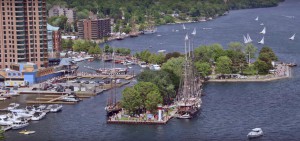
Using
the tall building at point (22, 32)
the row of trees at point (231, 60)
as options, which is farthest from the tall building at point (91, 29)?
the tall building at point (22, 32)

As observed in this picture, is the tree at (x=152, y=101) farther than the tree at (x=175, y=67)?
No

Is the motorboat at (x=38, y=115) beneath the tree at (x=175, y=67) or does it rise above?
beneath

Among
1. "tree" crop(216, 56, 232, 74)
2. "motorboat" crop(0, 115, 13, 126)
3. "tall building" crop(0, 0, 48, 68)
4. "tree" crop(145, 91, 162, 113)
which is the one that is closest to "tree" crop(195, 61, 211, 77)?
"tree" crop(216, 56, 232, 74)

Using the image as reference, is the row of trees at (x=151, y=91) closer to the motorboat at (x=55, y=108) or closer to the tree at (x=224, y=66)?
the motorboat at (x=55, y=108)

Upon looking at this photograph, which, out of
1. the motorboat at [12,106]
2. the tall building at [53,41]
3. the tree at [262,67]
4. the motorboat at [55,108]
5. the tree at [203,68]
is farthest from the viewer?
the tall building at [53,41]

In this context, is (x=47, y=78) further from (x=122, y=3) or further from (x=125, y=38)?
(x=122, y=3)

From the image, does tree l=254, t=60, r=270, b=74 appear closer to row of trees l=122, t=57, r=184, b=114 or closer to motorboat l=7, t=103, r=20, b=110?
row of trees l=122, t=57, r=184, b=114
